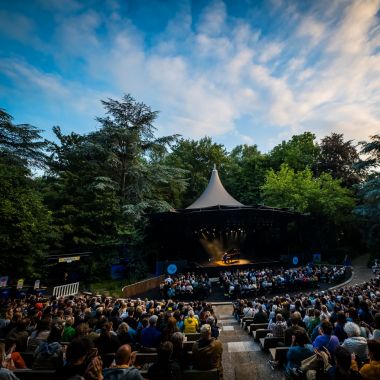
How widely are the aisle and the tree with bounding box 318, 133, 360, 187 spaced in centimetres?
3170

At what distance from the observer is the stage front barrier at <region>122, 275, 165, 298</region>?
46.4 feet

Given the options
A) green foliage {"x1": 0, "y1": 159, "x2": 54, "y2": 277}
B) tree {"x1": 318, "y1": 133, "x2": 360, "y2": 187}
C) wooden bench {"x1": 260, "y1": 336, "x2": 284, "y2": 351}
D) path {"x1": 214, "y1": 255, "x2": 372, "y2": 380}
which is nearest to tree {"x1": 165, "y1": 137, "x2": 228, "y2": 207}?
tree {"x1": 318, "y1": 133, "x2": 360, "y2": 187}

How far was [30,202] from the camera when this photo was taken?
46.4 ft

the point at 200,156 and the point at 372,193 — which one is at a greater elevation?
the point at 200,156

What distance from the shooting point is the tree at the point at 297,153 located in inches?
1344

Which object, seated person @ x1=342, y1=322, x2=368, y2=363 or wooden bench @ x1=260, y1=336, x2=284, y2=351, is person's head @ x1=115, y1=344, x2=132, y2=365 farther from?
wooden bench @ x1=260, y1=336, x2=284, y2=351

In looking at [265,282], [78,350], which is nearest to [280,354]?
[78,350]

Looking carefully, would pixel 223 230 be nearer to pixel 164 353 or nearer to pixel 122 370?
pixel 164 353

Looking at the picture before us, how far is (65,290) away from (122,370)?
14.1m

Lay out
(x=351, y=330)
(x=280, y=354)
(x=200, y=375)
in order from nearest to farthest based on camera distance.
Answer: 1. (x=200, y=375)
2. (x=351, y=330)
3. (x=280, y=354)

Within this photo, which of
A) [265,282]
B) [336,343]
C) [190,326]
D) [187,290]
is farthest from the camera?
[265,282]

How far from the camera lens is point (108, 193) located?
20031 mm

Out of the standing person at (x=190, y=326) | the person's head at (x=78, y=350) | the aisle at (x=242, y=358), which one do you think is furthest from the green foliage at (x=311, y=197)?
the person's head at (x=78, y=350)

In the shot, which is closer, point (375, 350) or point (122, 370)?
point (122, 370)
